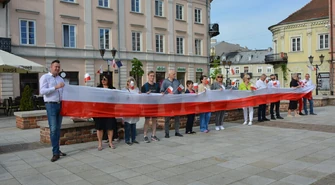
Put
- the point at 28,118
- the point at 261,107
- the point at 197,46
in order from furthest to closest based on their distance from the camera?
1. the point at 197,46
2. the point at 261,107
3. the point at 28,118

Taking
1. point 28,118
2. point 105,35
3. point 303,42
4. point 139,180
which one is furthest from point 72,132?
point 303,42

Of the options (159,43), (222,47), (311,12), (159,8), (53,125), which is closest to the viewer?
(53,125)

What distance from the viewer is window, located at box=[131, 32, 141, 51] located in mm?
31062

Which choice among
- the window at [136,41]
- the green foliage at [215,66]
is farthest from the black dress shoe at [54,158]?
the green foliage at [215,66]

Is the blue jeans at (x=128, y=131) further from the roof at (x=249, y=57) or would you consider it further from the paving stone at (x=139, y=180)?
the roof at (x=249, y=57)

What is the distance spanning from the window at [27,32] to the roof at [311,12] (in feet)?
112

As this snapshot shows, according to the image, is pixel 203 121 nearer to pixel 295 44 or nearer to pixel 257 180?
pixel 257 180

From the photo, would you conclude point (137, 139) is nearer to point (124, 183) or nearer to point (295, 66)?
point (124, 183)

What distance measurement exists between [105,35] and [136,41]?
140 inches

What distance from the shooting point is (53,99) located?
671cm

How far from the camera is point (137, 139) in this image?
29.0ft

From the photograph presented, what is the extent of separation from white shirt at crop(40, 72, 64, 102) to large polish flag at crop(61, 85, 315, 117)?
41cm

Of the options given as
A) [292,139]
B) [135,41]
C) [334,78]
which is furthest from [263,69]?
[292,139]

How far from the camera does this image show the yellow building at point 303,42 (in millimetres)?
40422
